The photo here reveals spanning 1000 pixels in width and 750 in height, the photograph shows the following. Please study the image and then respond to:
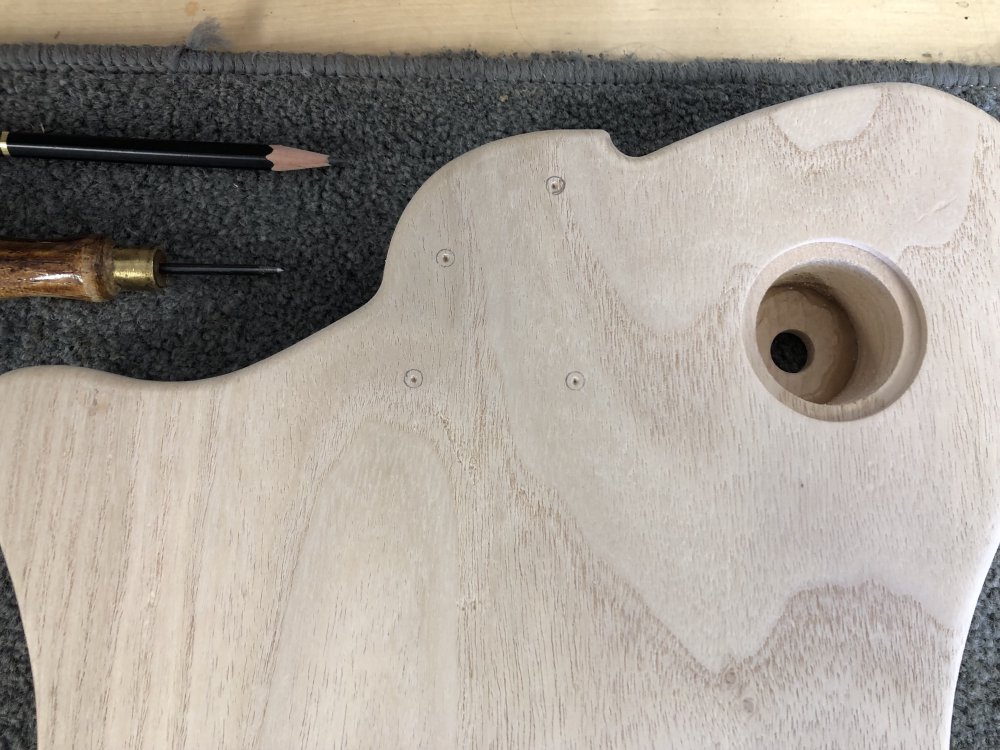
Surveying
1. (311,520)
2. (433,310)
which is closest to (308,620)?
(311,520)

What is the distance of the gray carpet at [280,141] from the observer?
22.9 inches

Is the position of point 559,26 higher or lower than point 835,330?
higher

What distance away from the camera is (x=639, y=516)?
17.3 inches

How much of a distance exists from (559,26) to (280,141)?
0.26 m

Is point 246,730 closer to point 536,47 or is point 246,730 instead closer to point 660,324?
point 660,324

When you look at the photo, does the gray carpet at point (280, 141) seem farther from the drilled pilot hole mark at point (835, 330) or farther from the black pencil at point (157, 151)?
the drilled pilot hole mark at point (835, 330)

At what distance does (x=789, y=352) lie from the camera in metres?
0.56

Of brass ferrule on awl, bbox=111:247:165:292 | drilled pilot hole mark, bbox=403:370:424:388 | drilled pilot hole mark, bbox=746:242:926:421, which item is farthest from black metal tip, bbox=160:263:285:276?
drilled pilot hole mark, bbox=746:242:926:421

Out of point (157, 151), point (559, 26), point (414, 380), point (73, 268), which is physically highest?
point (559, 26)

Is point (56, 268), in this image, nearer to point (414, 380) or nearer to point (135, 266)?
point (135, 266)

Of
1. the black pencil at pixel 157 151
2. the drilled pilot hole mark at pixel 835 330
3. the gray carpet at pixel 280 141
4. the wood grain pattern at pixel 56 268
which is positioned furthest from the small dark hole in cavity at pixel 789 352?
the wood grain pattern at pixel 56 268

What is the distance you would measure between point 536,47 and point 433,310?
1.00 ft

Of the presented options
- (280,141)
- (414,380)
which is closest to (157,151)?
(280,141)

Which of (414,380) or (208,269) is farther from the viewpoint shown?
(208,269)
